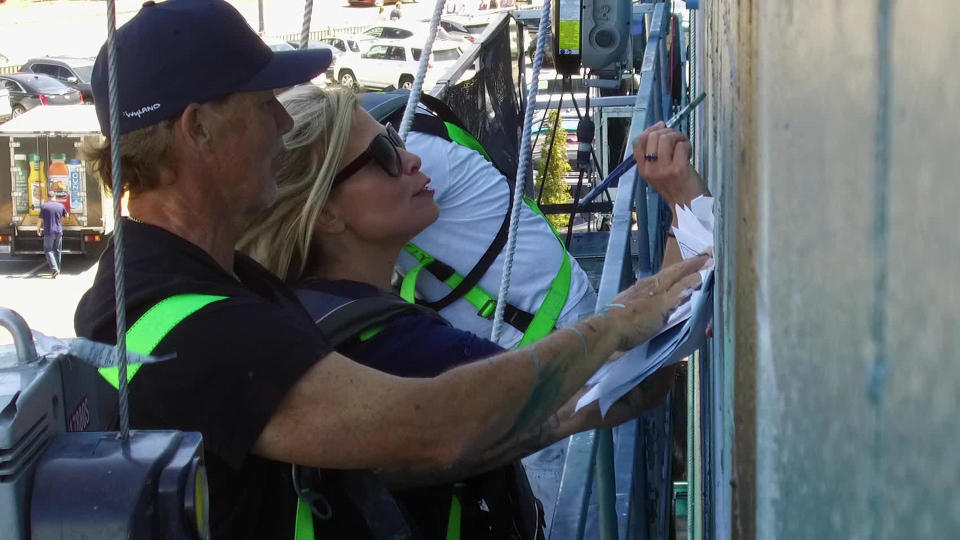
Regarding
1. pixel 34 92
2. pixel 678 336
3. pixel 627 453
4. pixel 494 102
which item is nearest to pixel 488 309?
pixel 627 453

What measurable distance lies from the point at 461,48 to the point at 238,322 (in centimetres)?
2582

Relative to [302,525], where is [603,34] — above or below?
above

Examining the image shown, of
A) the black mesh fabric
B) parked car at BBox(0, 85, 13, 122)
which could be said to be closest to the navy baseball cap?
the black mesh fabric

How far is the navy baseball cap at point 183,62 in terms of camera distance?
1593 mm

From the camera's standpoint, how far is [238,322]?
Result: 4.69 ft

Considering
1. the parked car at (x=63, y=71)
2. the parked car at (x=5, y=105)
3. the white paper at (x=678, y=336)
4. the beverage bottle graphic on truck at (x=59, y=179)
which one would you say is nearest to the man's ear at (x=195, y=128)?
the white paper at (x=678, y=336)

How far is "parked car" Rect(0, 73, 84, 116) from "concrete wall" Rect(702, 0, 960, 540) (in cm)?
2728

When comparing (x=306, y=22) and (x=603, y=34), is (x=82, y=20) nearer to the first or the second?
(x=603, y=34)

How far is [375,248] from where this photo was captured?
220 centimetres

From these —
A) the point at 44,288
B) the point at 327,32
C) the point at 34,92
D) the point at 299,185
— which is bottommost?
the point at 44,288

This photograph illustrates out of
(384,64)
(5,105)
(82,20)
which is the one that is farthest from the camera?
(82,20)

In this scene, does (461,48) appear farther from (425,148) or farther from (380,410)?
(380,410)

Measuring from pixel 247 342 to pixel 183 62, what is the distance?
458 mm

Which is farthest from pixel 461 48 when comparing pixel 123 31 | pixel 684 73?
pixel 123 31
